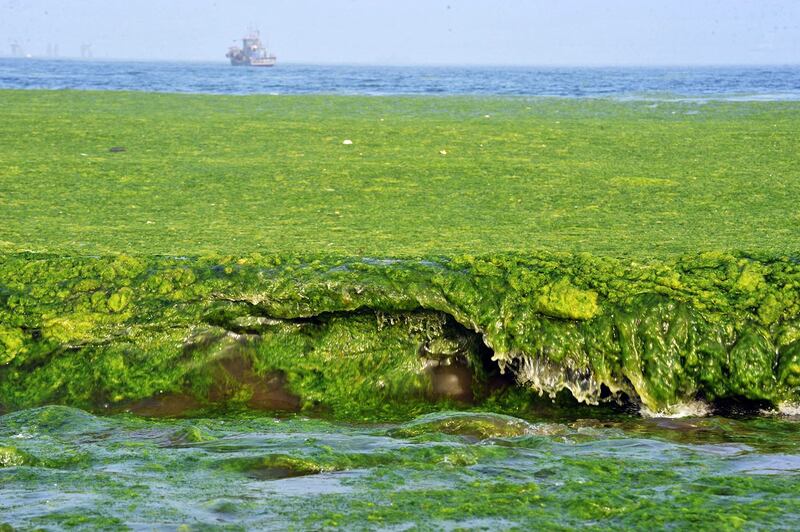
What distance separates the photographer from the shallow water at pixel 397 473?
408 centimetres

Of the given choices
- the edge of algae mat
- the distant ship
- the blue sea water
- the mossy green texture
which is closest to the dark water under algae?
the edge of algae mat

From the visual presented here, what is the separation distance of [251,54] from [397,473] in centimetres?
13548

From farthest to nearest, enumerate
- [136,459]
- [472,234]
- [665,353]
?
1. [472,234]
2. [665,353]
3. [136,459]

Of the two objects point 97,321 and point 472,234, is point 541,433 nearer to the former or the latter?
point 97,321

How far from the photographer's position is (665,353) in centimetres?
642

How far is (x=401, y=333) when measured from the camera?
6.96 m

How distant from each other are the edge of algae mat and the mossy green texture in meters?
0.32

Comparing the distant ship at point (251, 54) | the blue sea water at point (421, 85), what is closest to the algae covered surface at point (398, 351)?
the blue sea water at point (421, 85)

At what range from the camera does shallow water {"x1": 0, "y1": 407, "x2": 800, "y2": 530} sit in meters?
4.08

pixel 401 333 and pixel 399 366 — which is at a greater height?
pixel 401 333

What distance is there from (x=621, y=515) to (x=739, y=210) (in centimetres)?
686

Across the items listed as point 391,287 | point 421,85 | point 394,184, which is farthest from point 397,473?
point 421,85

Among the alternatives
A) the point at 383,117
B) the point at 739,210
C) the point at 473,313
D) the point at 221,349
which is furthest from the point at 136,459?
the point at 383,117

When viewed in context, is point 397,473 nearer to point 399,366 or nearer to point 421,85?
point 399,366
